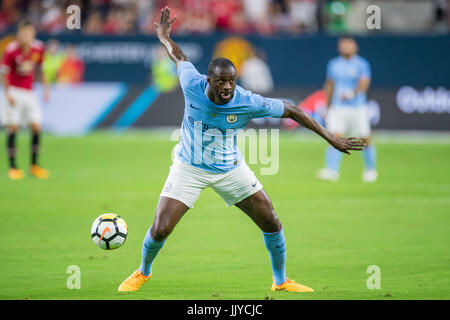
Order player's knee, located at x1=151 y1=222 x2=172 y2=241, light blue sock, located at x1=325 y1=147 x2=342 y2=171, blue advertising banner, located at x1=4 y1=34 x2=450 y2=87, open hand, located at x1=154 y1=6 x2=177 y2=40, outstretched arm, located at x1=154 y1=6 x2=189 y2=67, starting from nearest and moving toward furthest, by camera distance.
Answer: player's knee, located at x1=151 y1=222 x2=172 y2=241
outstretched arm, located at x1=154 y1=6 x2=189 y2=67
open hand, located at x1=154 y1=6 x2=177 y2=40
light blue sock, located at x1=325 y1=147 x2=342 y2=171
blue advertising banner, located at x1=4 y1=34 x2=450 y2=87

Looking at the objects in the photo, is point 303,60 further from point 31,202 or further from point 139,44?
point 31,202

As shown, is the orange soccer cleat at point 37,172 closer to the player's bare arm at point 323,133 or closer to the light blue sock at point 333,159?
the light blue sock at point 333,159

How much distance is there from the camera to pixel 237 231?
11328 mm

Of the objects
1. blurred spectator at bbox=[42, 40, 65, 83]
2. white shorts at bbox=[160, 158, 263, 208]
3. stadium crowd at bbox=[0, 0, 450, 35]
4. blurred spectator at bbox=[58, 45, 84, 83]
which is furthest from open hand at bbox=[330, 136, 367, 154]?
stadium crowd at bbox=[0, 0, 450, 35]

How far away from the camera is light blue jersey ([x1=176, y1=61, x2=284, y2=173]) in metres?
7.37

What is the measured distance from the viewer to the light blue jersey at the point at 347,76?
1645 cm

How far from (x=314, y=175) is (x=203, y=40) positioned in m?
8.35

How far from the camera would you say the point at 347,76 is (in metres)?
16.5

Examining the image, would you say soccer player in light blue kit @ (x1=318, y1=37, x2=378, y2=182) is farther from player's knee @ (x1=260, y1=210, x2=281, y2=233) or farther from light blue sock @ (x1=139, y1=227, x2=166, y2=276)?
light blue sock @ (x1=139, y1=227, x2=166, y2=276)

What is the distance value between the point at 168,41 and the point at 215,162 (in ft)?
5.33

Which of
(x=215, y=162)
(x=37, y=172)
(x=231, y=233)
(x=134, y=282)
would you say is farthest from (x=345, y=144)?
(x=37, y=172)

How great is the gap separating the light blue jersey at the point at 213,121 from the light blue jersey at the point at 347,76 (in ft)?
Answer: 30.2

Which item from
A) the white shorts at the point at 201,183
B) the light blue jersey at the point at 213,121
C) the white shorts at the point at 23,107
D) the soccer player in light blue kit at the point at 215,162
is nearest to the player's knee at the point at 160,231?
the soccer player in light blue kit at the point at 215,162

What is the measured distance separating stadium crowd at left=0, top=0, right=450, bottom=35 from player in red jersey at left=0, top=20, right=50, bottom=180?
8.75 meters
